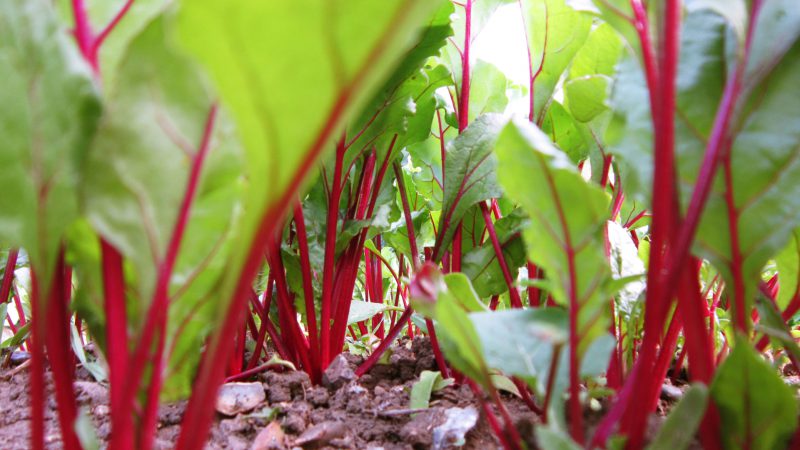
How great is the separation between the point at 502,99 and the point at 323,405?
0.63 metres

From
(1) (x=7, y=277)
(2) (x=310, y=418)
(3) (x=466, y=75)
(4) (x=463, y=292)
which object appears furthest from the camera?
(1) (x=7, y=277)

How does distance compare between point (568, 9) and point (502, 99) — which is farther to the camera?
point (502, 99)

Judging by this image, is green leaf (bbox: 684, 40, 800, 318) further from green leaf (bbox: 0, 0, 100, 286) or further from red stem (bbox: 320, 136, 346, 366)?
red stem (bbox: 320, 136, 346, 366)

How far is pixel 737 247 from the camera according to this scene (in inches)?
17.0

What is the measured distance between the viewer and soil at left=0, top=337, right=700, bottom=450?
60 cm

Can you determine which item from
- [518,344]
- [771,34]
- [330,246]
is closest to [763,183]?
[771,34]

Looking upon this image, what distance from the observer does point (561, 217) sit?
1.25ft

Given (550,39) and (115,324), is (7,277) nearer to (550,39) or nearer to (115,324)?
(115,324)

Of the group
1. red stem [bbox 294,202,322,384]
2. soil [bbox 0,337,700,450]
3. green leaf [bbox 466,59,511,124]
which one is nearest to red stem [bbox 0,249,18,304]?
soil [bbox 0,337,700,450]

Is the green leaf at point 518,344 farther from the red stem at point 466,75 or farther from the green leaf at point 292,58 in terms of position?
the red stem at point 466,75

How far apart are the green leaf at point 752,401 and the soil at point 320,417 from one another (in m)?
0.08

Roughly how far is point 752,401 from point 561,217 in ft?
0.64

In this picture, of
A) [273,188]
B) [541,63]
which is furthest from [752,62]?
[541,63]

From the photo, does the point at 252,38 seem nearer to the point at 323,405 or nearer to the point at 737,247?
the point at 737,247
